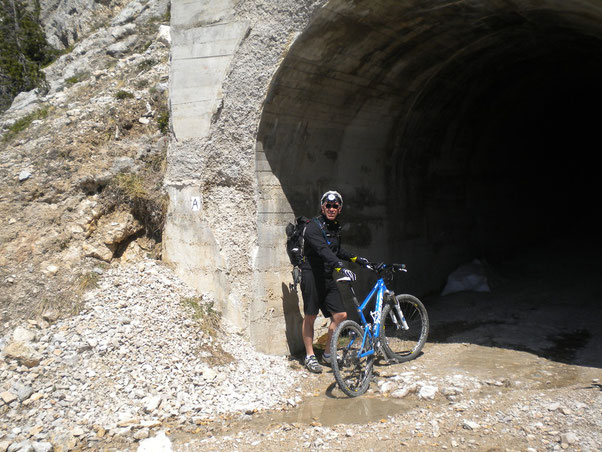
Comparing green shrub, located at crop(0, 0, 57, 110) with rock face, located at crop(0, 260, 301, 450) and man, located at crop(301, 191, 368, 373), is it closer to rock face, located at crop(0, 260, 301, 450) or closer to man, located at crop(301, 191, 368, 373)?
rock face, located at crop(0, 260, 301, 450)

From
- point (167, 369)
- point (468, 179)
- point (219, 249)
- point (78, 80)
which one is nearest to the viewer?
point (167, 369)

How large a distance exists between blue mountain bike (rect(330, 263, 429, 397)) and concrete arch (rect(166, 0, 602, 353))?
112 cm

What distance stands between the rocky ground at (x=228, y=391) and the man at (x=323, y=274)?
543 millimetres

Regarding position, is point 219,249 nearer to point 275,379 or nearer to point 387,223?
point 275,379

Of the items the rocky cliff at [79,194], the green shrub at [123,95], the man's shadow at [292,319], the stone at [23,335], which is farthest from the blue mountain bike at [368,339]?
the green shrub at [123,95]

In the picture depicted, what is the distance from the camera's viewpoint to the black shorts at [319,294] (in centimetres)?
556

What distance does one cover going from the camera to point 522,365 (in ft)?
18.1

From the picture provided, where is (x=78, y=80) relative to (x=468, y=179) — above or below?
above

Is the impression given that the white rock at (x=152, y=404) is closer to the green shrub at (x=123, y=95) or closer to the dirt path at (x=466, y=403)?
Answer: the dirt path at (x=466, y=403)

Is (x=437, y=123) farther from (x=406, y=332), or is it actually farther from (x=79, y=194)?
(x=79, y=194)

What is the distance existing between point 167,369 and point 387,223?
165 inches

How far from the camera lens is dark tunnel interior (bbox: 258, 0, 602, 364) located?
570 cm

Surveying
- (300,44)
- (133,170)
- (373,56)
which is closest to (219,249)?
(133,170)

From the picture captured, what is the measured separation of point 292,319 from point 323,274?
919 millimetres
